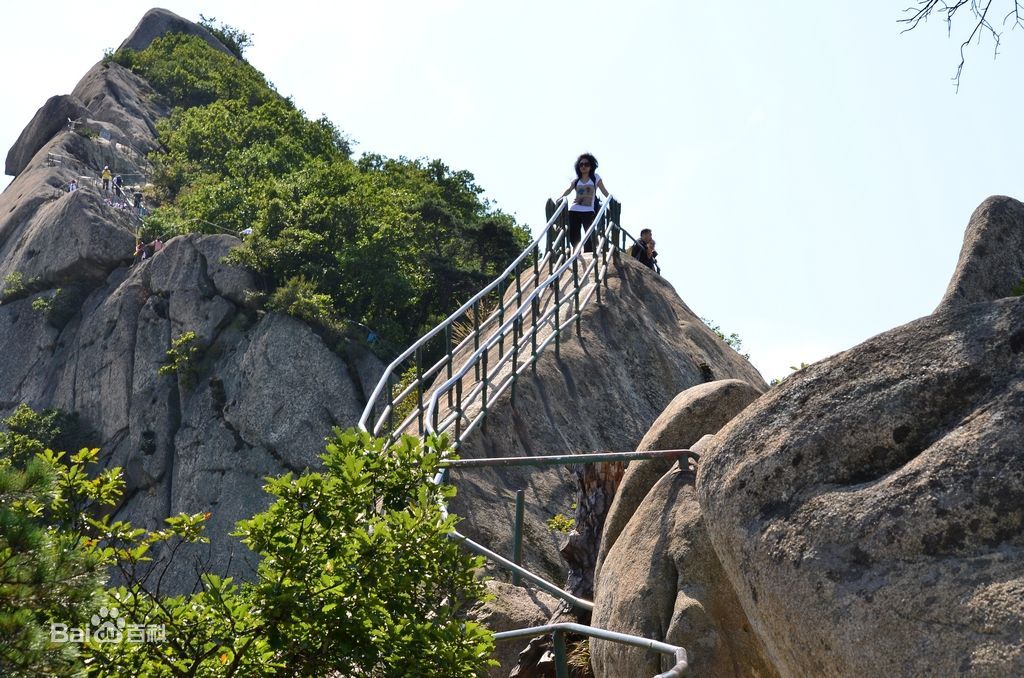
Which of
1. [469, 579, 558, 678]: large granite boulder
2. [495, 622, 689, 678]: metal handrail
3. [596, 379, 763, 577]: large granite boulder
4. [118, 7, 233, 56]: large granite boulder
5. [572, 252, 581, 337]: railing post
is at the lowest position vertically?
[495, 622, 689, 678]: metal handrail

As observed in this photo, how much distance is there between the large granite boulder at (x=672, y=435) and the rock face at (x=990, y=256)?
230 centimetres

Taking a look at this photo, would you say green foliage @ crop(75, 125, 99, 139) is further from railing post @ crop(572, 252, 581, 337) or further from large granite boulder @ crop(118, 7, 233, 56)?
railing post @ crop(572, 252, 581, 337)

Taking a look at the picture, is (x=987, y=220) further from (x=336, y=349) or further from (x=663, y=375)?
(x=336, y=349)

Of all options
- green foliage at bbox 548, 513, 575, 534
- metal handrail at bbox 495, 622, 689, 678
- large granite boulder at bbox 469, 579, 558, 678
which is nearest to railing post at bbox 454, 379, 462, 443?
green foliage at bbox 548, 513, 575, 534

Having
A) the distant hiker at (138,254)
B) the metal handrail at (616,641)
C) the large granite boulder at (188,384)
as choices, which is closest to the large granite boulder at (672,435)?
the metal handrail at (616,641)

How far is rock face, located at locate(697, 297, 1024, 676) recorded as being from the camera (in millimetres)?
4418

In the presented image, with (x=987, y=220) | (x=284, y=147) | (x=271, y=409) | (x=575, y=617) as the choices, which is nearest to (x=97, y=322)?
(x=271, y=409)

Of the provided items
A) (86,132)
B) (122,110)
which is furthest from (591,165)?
(122,110)

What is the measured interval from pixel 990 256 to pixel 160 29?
68.7m

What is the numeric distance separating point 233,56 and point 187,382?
36.3 metres

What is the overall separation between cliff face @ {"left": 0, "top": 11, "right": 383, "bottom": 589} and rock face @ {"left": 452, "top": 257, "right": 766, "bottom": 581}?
16.1 metres

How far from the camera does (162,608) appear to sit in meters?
5.41

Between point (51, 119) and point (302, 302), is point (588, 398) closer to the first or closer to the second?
point (302, 302)

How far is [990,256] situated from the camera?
5762mm
